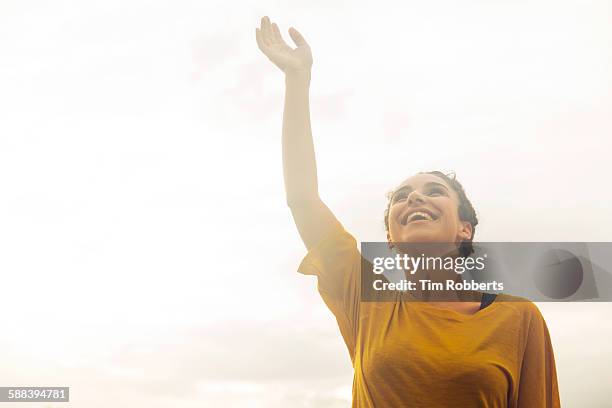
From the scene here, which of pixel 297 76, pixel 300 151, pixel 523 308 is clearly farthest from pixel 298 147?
pixel 523 308

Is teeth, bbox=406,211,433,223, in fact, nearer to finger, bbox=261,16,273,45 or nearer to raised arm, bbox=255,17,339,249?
raised arm, bbox=255,17,339,249

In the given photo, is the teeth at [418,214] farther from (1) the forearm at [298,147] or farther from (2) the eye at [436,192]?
(1) the forearm at [298,147]

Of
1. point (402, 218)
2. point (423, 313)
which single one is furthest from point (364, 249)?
point (423, 313)

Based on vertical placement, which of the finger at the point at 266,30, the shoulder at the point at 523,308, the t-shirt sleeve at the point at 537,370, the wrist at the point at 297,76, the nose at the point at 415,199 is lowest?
the t-shirt sleeve at the point at 537,370

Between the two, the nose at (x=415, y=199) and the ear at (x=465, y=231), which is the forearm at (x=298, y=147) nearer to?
the nose at (x=415, y=199)

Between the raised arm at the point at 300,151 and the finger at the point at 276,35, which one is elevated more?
the finger at the point at 276,35

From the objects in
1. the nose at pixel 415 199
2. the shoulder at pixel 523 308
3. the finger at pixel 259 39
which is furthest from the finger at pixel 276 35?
the shoulder at pixel 523 308

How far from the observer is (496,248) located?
5645 millimetres

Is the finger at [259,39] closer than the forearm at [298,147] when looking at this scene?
No

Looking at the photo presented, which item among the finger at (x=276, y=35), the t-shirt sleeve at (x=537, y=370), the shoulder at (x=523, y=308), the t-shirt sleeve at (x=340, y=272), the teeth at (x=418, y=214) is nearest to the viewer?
the t-shirt sleeve at (x=537, y=370)

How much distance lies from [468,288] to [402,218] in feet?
2.25

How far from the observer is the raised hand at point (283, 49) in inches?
197

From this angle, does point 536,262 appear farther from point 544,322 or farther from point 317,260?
point 317,260

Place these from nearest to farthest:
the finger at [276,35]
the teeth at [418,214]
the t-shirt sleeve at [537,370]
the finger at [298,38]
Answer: the t-shirt sleeve at [537,370], the teeth at [418,214], the finger at [298,38], the finger at [276,35]
